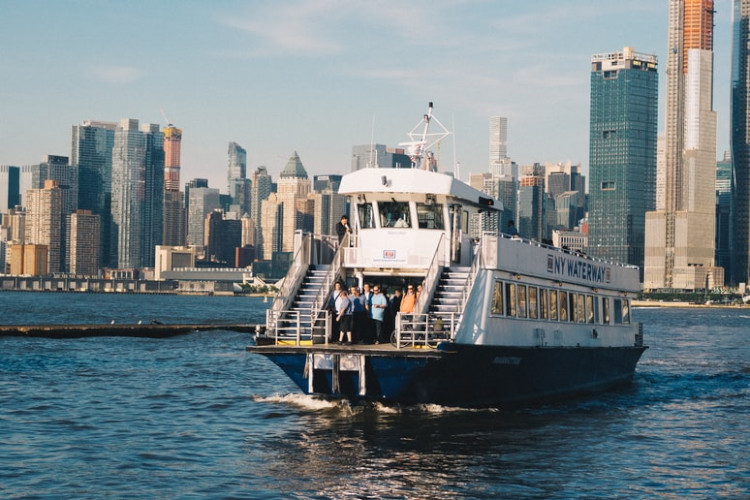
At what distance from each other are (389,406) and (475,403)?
248 centimetres

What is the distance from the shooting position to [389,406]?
29.0 metres

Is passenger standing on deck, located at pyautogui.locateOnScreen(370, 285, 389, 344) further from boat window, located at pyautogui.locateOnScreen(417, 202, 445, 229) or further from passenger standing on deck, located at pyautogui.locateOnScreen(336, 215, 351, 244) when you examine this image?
passenger standing on deck, located at pyautogui.locateOnScreen(336, 215, 351, 244)

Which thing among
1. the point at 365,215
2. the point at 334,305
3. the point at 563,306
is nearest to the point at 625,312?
the point at 563,306

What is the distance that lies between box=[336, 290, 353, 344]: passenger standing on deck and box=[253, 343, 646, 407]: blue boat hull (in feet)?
4.28

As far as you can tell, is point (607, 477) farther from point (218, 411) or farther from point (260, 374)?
point (260, 374)

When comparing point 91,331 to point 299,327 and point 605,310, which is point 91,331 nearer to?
point 605,310

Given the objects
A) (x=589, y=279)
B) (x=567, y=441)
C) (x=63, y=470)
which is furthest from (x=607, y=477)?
(x=589, y=279)

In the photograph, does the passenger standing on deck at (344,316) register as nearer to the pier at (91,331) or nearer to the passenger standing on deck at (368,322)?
the passenger standing on deck at (368,322)

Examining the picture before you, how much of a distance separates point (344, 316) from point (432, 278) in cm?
270

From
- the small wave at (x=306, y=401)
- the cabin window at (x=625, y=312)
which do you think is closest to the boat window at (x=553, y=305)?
the small wave at (x=306, y=401)

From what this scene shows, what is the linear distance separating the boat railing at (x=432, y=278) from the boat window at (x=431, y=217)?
48 centimetres

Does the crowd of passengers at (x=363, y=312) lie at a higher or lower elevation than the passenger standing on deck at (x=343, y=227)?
lower

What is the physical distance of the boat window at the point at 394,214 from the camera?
31734 mm

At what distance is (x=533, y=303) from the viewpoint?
3228 centimetres
